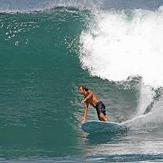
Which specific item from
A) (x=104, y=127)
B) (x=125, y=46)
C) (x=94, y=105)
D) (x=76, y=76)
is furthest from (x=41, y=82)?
(x=104, y=127)

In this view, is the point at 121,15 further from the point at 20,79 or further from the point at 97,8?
the point at 20,79

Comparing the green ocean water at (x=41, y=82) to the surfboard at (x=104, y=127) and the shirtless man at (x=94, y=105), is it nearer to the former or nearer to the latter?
the surfboard at (x=104, y=127)

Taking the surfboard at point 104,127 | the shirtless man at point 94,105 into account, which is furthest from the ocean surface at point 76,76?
the shirtless man at point 94,105

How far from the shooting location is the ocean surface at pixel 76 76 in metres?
14.2

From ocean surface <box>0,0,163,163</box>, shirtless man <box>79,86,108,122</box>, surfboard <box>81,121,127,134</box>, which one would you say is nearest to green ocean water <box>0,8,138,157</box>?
ocean surface <box>0,0,163,163</box>

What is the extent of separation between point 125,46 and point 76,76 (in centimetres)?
283

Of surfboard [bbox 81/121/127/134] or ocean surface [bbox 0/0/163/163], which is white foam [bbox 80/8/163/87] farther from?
surfboard [bbox 81/121/127/134]

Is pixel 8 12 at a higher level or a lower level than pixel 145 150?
higher

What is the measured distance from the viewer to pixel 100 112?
1567 centimetres

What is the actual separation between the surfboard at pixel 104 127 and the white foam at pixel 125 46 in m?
4.28

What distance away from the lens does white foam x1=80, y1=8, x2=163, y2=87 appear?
2020 centimetres

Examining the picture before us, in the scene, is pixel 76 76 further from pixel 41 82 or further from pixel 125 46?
pixel 125 46

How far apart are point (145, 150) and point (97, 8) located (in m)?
11.7

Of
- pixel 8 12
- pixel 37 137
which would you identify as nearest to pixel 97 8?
pixel 8 12
